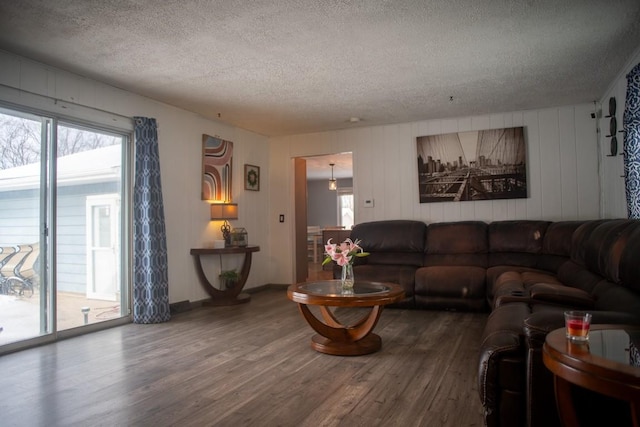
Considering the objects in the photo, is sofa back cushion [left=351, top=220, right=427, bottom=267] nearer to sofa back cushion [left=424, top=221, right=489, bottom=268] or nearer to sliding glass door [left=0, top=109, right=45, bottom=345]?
sofa back cushion [left=424, top=221, right=489, bottom=268]

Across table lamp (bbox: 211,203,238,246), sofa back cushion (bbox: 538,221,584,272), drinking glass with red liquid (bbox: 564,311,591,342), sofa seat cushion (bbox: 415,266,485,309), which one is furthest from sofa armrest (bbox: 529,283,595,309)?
table lamp (bbox: 211,203,238,246)

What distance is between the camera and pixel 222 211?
17.7ft

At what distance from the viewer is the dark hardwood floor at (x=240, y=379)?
7.09 feet

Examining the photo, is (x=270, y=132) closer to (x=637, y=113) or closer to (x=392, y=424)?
(x=637, y=113)

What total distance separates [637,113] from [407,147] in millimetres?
2851

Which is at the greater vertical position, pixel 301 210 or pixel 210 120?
pixel 210 120

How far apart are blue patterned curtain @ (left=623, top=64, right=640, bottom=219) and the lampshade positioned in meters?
Answer: 4.31

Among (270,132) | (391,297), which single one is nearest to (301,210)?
(270,132)

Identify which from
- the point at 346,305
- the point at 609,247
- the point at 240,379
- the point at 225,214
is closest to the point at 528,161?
the point at 609,247

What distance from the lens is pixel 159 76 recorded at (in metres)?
3.92

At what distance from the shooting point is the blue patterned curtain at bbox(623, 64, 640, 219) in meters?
3.44

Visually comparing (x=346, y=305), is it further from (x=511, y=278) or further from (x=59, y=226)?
(x=59, y=226)

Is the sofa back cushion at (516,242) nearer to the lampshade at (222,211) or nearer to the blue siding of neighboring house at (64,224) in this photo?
the lampshade at (222,211)

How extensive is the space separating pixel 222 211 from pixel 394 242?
2275mm
